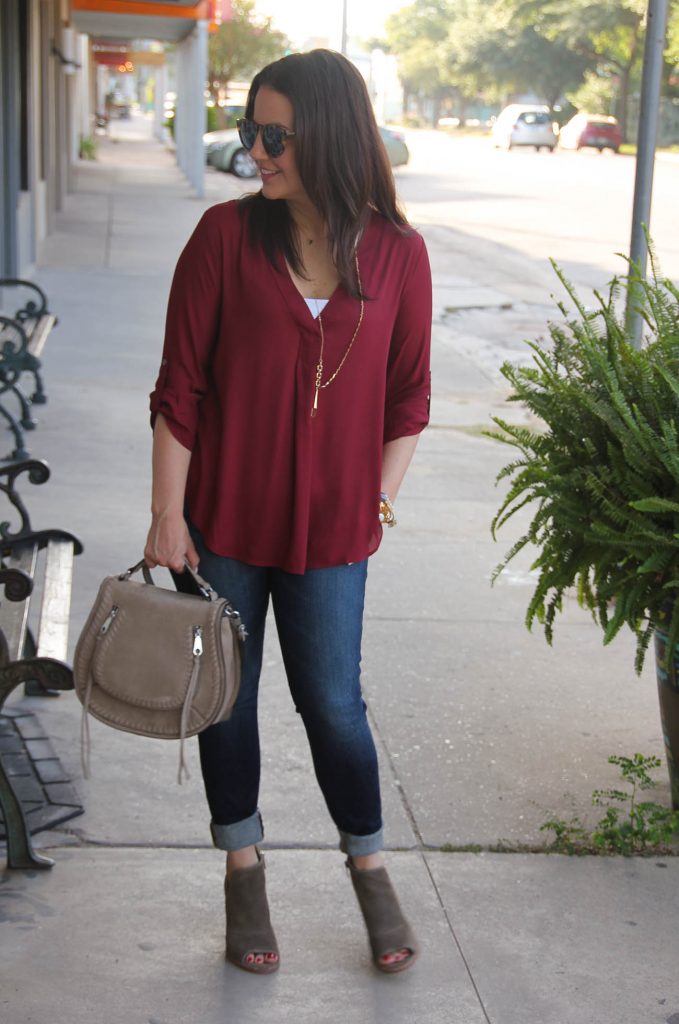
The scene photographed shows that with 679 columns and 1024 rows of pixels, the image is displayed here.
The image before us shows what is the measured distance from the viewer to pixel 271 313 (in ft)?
8.55

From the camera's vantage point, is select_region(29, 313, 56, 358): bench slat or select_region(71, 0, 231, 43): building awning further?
select_region(71, 0, 231, 43): building awning

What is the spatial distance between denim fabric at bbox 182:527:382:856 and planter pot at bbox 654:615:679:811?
3.18 feet

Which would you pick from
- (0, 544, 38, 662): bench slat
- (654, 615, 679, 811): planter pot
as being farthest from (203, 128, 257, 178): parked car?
(654, 615, 679, 811): planter pot

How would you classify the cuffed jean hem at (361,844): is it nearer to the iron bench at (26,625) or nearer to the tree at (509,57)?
the iron bench at (26,625)

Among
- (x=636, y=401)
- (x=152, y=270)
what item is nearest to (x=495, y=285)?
(x=152, y=270)

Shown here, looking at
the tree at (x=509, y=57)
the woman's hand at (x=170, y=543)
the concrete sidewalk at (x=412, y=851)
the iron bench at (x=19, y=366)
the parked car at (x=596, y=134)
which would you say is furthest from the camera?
the tree at (x=509, y=57)

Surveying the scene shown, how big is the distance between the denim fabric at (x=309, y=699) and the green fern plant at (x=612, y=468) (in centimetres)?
79

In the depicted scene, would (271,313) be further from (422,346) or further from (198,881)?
(198,881)

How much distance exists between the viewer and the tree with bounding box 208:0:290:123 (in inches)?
1848

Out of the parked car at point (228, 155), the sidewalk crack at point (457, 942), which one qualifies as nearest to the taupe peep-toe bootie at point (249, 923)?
the sidewalk crack at point (457, 942)

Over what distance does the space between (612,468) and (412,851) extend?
3.56 ft

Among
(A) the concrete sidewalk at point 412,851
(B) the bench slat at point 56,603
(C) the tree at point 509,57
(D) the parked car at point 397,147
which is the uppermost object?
(C) the tree at point 509,57

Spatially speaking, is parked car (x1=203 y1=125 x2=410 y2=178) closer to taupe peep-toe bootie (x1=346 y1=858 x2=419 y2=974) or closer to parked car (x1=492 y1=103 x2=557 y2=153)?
parked car (x1=492 y1=103 x2=557 y2=153)

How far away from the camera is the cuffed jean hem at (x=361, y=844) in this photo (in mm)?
2906
